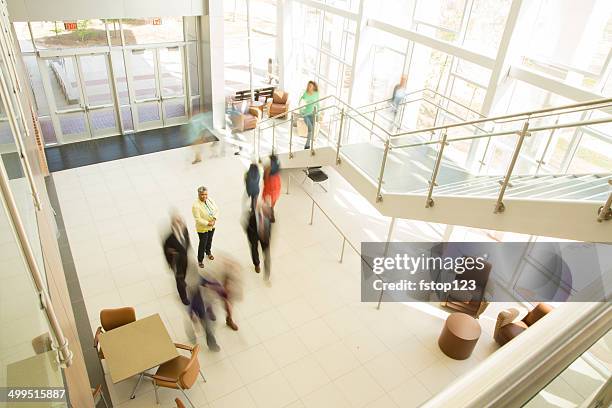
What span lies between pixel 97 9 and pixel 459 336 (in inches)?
373

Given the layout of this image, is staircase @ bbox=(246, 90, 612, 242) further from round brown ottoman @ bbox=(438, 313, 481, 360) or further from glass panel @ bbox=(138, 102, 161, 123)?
glass panel @ bbox=(138, 102, 161, 123)

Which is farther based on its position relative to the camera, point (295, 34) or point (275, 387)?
point (295, 34)

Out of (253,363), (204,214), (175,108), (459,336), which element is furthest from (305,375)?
(175,108)

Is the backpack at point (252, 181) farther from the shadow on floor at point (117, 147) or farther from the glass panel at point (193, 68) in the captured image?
the glass panel at point (193, 68)

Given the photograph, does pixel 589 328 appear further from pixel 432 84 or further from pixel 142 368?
pixel 432 84

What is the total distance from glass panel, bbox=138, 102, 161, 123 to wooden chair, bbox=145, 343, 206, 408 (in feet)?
26.8

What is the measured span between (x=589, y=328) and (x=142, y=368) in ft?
16.2

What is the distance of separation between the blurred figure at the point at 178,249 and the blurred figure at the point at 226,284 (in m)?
0.36

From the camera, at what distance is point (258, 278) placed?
7168 mm

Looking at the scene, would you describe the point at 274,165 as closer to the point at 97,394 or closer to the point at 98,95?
the point at 97,394

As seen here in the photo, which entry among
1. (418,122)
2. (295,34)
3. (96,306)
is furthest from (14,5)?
(418,122)

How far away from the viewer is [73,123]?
440 inches

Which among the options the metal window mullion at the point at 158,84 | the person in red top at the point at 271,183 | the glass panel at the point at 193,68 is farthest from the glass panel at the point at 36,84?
the person in red top at the point at 271,183

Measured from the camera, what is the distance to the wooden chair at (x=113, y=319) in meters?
5.31
